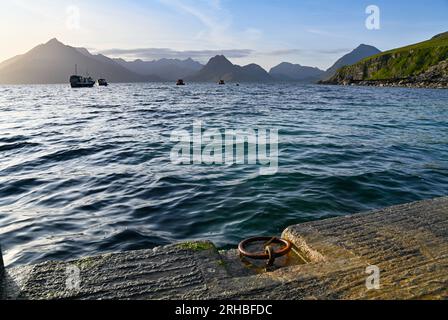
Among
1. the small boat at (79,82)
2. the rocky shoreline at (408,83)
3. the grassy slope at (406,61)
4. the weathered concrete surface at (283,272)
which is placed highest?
the grassy slope at (406,61)

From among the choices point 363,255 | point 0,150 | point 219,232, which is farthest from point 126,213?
point 0,150

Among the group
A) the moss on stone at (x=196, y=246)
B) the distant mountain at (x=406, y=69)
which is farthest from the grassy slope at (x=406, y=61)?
the moss on stone at (x=196, y=246)

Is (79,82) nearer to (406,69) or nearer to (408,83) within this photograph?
(408,83)

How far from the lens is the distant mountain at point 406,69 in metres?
116

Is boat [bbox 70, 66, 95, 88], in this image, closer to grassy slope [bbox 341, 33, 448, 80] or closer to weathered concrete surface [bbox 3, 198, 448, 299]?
grassy slope [bbox 341, 33, 448, 80]

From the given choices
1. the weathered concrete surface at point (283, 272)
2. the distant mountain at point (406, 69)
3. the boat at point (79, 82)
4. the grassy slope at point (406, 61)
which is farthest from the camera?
the boat at point (79, 82)

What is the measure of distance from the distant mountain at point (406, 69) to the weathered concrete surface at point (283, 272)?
115m

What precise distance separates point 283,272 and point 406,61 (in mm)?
167938

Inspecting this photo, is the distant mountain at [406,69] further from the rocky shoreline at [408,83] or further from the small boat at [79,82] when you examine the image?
the small boat at [79,82]

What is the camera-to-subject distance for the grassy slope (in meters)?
134

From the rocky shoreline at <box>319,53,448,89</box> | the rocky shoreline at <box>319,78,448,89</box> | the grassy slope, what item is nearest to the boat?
the rocky shoreline at <box>319,53,448,89</box>

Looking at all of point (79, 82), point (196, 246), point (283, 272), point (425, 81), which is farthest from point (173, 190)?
point (79, 82)

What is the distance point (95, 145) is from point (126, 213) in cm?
1013
